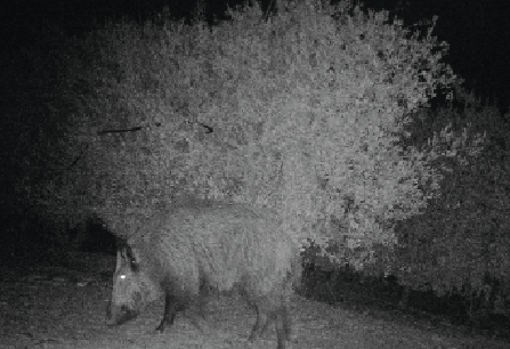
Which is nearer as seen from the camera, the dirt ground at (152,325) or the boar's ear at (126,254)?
the dirt ground at (152,325)

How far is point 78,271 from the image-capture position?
9.70 metres

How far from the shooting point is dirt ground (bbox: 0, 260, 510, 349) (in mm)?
6035

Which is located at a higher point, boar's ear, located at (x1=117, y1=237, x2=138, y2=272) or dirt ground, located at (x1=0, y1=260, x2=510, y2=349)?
boar's ear, located at (x1=117, y1=237, x2=138, y2=272)

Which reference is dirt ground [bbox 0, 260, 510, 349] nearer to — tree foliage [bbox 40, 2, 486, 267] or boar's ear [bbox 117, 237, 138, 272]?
boar's ear [bbox 117, 237, 138, 272]

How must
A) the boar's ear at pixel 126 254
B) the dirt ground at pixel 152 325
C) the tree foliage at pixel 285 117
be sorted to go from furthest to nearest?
the tree foliage at pixel 285 117 < the boar's ear at pixel 126 254 < the dirt ground at pixel 152 325

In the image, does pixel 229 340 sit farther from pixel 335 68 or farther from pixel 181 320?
pixel 335 68

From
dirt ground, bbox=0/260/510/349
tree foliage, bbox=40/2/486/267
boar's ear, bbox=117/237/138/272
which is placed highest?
tree foliage, bbox=40/2/486/267

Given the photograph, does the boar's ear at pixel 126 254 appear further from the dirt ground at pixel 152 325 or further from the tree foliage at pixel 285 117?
the tree foliage at pixel 285 117

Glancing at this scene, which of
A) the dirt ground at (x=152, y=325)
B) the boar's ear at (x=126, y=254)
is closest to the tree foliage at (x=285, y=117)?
the dirt ground at (x=152, y=325)

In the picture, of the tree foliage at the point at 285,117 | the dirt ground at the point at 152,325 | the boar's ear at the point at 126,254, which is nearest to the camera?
the dirt ground at the point at 152,325

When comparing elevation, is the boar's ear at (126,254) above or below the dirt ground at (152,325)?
above

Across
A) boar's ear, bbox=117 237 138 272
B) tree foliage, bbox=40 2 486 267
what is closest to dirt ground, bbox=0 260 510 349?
boar's ear, bbox=117 237 138 272

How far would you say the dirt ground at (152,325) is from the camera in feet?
19.8

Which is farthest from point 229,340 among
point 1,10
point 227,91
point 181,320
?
point 1,10
